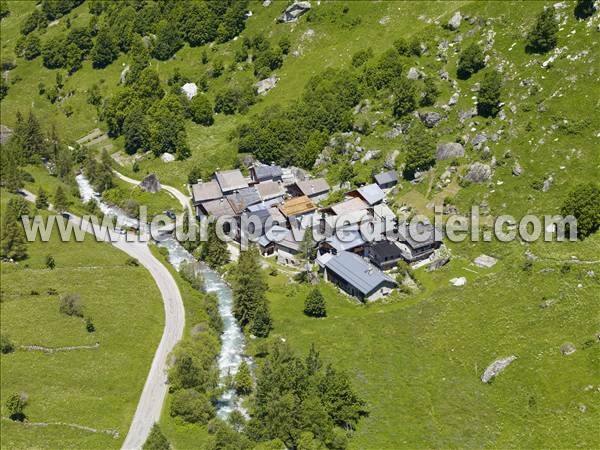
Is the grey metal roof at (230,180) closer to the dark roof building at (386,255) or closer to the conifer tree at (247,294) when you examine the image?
the conifer tree at (247,294)

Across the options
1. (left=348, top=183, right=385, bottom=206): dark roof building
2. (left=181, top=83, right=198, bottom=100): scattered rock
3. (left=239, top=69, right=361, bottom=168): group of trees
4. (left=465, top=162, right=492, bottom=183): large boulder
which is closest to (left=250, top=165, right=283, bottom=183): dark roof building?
(left=239, top=69, right=361, bottom=168): group of trees

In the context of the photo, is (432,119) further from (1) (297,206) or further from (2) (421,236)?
(1) (297,206)

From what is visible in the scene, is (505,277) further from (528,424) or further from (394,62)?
(394,62)

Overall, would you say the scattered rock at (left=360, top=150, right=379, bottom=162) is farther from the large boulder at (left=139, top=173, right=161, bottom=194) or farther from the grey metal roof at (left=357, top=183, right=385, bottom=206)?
the large boulder at (left=139, top=173, right=161, bottom=194)

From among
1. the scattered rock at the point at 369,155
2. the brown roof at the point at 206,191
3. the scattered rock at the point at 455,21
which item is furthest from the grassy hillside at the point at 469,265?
the brown roof at the point at 206,191

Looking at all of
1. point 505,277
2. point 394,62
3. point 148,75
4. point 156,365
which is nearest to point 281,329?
point 156,365

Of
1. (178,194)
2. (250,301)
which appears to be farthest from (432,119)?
(250,301)

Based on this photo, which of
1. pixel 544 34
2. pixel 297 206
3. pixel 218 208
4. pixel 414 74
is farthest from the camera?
pixel 414 74
